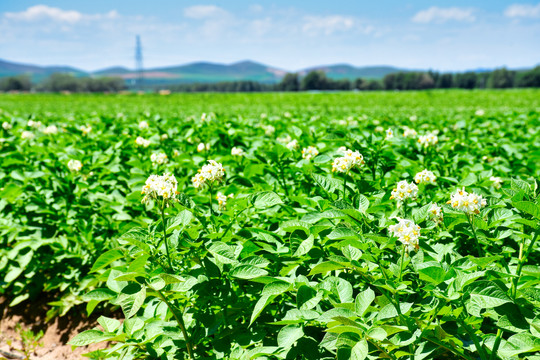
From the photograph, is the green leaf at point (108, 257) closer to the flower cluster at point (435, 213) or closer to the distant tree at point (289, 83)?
the flower cluster at point (435, 213)

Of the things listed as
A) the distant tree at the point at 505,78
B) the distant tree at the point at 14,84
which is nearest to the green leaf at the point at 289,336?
the distant tree at the point at 505,78

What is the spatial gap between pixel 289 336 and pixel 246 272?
0.94 feet

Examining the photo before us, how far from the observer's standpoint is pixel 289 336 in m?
1.53

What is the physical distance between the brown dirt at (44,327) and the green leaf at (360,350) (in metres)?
2.04

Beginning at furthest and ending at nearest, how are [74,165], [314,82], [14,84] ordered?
[14,84] → [314,82] → [74,165]

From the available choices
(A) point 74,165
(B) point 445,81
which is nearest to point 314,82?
(B) point 445,81

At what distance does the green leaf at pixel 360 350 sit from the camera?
1.38m

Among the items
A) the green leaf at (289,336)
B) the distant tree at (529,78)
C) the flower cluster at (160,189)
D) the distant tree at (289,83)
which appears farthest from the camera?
the distant tree at (289,83)

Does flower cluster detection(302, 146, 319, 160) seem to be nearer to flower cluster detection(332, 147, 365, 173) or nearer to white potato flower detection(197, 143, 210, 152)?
flower cluster detection(332, 147, 365, 173)

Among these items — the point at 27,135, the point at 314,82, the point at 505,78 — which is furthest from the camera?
the point at 314,82

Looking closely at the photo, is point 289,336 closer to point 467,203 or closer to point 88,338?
point 467,203

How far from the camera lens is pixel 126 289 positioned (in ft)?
5.31

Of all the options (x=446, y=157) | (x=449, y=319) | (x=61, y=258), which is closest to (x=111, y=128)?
(x=61, y=258)

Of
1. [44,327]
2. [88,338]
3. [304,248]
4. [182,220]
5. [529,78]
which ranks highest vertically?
[529,78]
